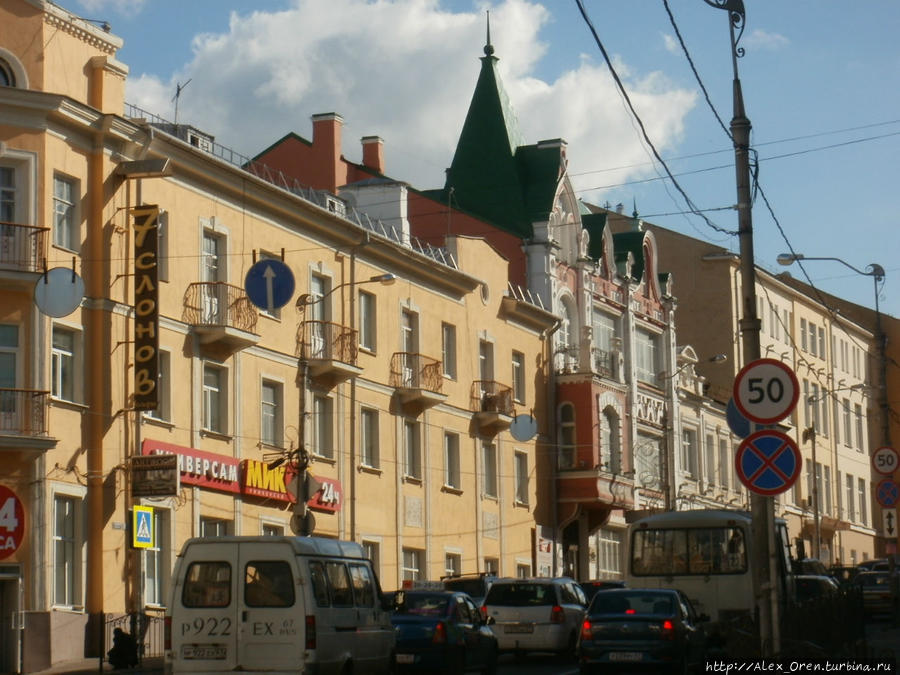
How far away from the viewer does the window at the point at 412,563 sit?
1817 inches

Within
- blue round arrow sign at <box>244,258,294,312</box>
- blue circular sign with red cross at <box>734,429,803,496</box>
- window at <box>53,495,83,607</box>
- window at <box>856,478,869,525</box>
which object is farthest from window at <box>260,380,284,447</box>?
window at <box>856,478,869,525</box>

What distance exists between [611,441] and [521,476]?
17.8 feet

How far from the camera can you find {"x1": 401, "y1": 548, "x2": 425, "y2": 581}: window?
151 ft

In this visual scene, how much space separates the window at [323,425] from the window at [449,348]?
300 inches

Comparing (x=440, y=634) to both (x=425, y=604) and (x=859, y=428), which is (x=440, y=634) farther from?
(x=859, y=428)

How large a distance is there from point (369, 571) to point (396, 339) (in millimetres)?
23291

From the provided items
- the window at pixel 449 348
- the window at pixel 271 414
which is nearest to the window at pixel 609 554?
the window at pixel 449 348

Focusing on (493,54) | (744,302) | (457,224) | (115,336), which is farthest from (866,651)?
(493,54)

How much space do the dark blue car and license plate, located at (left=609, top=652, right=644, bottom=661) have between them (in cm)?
267

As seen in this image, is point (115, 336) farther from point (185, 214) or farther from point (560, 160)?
point (560, 160)

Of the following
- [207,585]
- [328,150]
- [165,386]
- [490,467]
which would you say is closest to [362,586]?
[207,585]

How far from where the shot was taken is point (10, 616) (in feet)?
104

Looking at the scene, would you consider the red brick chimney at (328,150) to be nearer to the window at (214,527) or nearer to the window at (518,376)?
the window at (518,376)

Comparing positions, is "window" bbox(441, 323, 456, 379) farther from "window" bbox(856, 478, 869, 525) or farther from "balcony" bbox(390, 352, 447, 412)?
"window" bbox(856, 478, 869, 525)
